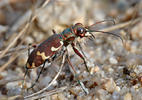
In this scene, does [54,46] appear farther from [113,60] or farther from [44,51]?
[113,60]

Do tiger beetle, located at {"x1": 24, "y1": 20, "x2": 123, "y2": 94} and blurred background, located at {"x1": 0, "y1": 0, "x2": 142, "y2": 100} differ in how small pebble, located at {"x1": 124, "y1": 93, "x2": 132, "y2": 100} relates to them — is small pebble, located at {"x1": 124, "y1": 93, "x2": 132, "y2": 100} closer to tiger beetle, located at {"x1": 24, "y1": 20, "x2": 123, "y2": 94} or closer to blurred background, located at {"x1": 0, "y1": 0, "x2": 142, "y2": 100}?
blurred background, located at {"x1": 0, "y1": 0, "x2": 142, "y2": 100}

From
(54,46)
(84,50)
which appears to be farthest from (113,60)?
(54,46)

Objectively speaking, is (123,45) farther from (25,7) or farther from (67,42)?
(25,7)

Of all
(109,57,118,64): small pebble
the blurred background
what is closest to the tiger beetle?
the blurred background

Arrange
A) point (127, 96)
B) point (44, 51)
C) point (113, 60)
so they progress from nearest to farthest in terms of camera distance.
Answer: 1. point (127, 96)
2. point (44, 51)
3. point (113, 60)

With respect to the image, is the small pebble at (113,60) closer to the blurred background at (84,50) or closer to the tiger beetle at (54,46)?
the blurred background at (84,50)

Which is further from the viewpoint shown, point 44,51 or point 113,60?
point 113,60

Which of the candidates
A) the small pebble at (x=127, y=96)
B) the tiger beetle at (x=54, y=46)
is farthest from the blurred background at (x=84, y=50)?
the tiger beetle at (x=54, y=46)
